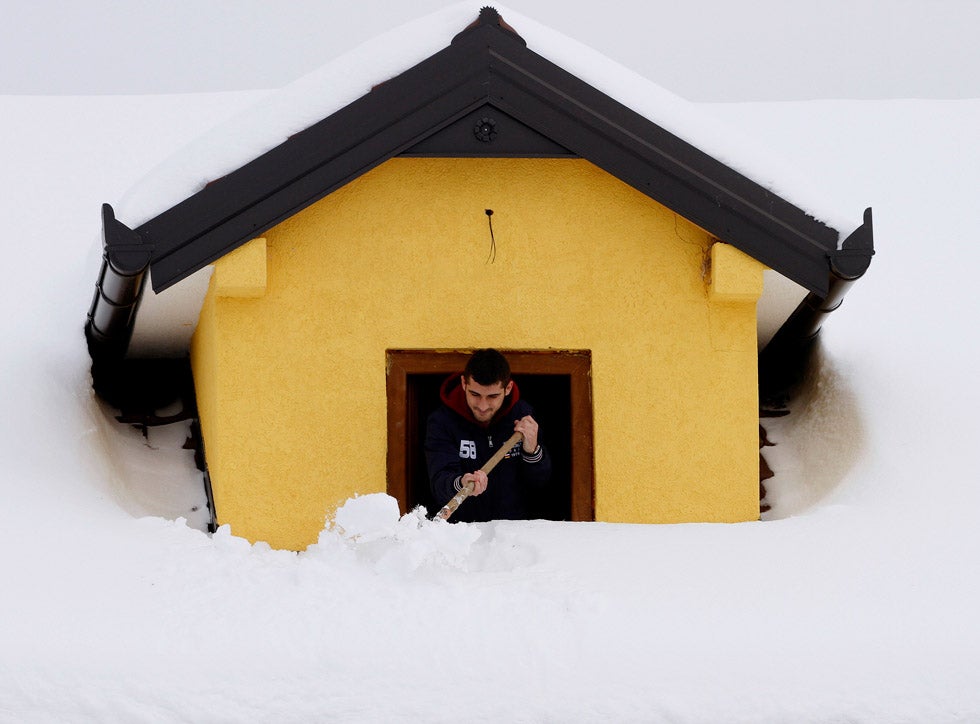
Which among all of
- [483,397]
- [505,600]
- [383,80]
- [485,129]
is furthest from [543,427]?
[505,600]

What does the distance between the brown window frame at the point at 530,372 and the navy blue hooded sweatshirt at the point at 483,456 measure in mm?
117

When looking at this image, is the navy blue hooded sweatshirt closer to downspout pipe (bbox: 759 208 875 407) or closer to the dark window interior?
the dark window interior

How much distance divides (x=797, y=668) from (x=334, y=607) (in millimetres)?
1561

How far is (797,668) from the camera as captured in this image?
5074 mm

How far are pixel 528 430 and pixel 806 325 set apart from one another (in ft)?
5.94

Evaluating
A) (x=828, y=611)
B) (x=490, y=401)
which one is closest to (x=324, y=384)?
(x=490, y=401)

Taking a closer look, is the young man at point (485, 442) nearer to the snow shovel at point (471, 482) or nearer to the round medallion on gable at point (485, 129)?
the snow shovel at point (471, 482)

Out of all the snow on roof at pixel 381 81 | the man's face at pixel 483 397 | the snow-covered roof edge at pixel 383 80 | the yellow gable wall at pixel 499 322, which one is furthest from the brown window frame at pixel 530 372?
the snow-covered roof edge at pixel 383 80

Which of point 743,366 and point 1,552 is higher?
point 743,366

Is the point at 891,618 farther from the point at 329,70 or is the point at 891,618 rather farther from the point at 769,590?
the point at 329,70

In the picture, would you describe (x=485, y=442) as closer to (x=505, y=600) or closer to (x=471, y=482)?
(x=471, y=482)

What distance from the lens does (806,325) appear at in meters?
7.18

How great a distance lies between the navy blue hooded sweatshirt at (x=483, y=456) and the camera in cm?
621

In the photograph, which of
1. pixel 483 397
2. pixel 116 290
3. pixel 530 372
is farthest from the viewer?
pixel 530 372
